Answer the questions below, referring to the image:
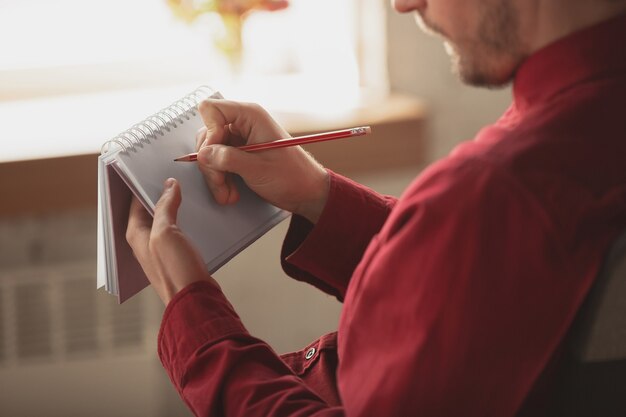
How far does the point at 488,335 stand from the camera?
2.25ft

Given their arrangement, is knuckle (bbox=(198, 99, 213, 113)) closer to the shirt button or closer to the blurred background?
the shirt button

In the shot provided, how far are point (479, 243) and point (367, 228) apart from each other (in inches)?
16.3

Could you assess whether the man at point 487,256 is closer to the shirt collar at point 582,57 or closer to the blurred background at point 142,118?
the shirt collar at point 582,57

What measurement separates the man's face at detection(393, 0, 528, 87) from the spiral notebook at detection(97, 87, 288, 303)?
12.7 inches

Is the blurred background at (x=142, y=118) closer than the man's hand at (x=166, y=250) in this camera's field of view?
No

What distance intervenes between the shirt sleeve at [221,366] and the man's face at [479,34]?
321 mm

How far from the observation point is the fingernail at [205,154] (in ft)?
3.25

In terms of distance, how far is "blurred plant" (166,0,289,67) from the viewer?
1.77 meters

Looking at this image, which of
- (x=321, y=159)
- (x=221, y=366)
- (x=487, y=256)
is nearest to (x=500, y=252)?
(x=487, y=256)


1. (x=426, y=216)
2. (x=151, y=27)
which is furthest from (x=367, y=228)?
(x=151, y=27)

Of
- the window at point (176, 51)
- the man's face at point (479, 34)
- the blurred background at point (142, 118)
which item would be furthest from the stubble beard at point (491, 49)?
the window at point (176, 51)

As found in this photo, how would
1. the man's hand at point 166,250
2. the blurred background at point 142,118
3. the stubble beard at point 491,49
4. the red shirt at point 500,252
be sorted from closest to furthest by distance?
1. the red shirt at point 500,252
2. the stubble beard at point 491,49
3. the man's hand at point 166,250
4. the blurred background at point 142,118

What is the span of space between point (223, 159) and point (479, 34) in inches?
12.9

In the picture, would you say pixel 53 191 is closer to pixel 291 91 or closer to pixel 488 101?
pixel 291 91
